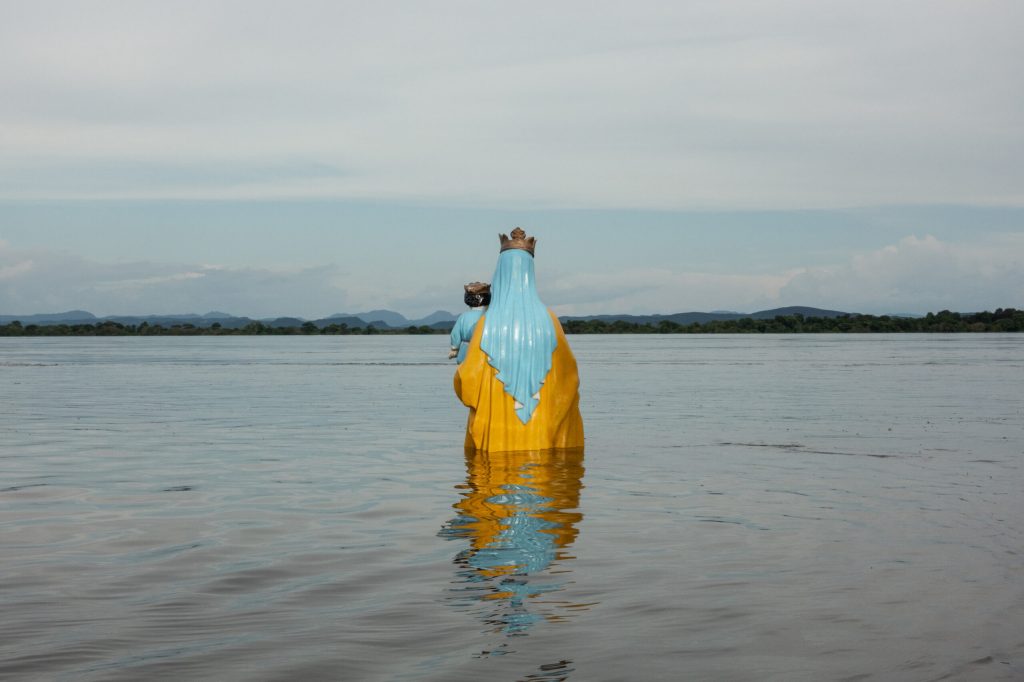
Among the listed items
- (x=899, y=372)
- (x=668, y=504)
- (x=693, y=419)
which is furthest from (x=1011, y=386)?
(x=668, y=504)

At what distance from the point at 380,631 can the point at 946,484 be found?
403 inches

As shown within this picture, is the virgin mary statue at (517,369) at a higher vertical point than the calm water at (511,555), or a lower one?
higher

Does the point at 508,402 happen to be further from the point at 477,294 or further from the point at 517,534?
the point at 517,534

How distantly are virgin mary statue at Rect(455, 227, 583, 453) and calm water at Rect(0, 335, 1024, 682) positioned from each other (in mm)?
547

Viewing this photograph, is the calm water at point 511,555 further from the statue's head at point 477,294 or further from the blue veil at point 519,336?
the statue's head at point 477,294

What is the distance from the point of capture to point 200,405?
104 feet

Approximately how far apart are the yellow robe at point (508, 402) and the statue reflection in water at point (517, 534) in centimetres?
23

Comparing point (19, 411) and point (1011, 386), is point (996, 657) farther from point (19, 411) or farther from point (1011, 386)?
point (1011, 386)

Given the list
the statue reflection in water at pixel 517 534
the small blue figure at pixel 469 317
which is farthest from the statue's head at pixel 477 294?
the statue reflection in water at pixel 517 534

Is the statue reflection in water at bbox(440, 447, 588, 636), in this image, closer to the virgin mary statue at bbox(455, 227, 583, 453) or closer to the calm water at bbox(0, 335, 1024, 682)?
the calm water at bbox(0, 335, 1024, 682)

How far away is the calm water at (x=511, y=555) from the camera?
7586mm

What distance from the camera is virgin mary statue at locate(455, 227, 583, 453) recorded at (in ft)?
55.0

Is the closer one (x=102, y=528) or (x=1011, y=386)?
(x=102, y=528)

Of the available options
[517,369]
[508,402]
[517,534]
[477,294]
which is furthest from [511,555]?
[477,294]
